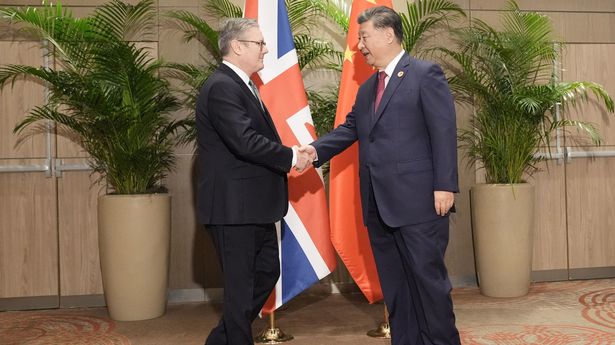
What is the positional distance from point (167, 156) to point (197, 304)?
1.17m

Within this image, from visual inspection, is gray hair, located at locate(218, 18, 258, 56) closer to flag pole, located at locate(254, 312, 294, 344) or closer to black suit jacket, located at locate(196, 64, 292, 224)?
black suit jacket, located at locate(196, 64, 292, 224)

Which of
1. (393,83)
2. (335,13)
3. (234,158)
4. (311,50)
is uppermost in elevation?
(335,13)

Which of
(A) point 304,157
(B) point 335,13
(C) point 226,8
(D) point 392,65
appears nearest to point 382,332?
(A) point 304,157

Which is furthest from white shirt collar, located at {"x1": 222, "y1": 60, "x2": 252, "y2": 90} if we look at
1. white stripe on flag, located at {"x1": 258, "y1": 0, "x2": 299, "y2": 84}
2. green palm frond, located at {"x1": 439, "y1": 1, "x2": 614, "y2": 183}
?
green palm frond, located at {"x1": 439, "y1": 1, "x2": 614, "y2": 183}

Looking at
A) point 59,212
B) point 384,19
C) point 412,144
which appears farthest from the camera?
point 59,212

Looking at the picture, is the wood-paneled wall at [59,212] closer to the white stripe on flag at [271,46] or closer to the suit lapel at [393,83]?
the white stripe on flag at [271,46]

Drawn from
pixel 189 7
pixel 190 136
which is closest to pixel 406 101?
pixel 190 136

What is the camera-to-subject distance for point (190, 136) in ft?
15.0

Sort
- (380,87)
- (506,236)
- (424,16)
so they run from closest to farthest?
(380,87)
(506,236)
(424,16)

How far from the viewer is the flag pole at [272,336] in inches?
143

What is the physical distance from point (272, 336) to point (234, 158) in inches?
54.0

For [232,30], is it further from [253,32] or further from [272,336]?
[272,336]

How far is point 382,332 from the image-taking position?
12.1ft

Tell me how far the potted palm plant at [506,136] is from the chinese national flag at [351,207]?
125 cm
